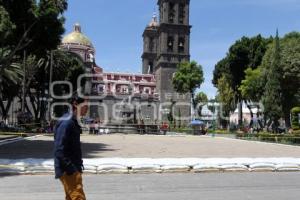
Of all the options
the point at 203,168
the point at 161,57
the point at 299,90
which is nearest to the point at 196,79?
the point at 161,57

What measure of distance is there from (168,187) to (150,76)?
12007cm

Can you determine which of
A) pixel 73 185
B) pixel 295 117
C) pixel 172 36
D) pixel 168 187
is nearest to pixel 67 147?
pixel 73 185

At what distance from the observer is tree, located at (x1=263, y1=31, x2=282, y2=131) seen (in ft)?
171

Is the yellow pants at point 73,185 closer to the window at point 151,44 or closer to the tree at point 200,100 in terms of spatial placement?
the tree at point 200,100

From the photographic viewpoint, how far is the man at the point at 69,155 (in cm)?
721

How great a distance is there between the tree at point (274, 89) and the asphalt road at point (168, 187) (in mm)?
38069

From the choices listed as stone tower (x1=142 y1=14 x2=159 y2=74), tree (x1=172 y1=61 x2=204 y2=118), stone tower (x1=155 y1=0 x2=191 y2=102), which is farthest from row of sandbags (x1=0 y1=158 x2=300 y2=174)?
stone tower (x1=142 y1=14 x2=159 y2=74)

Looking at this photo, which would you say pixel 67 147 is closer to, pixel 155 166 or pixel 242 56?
pixel 155 166

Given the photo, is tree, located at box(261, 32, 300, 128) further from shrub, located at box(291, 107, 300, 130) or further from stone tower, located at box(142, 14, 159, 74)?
stone tower, located at box(142, 14, 159, 74)

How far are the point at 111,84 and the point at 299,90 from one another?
79.5m

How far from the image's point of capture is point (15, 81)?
52250 millimetres

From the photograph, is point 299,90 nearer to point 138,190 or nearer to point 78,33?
point 138,190

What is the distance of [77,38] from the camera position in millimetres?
121000

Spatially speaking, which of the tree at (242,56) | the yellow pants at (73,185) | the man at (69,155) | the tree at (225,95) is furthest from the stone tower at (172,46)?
the yellow pants at (73,185)
